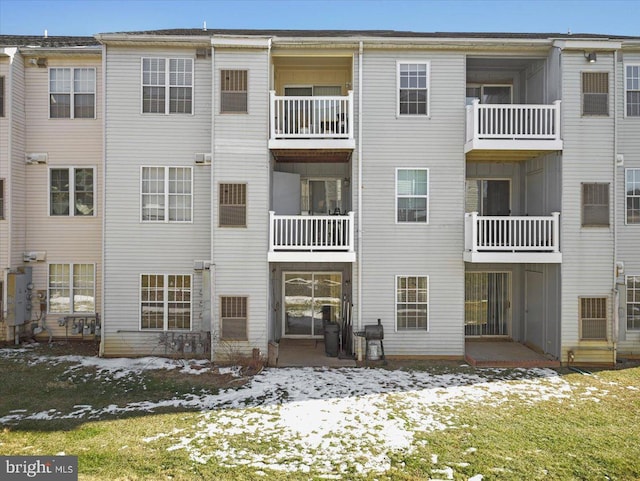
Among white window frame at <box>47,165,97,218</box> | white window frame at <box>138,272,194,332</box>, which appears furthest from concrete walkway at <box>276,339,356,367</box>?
white window frame at <box>47,165,97,218</box>

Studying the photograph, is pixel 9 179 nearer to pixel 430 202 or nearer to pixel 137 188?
pixel 137 188

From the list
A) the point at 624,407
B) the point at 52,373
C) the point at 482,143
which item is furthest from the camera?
the point at 482,143

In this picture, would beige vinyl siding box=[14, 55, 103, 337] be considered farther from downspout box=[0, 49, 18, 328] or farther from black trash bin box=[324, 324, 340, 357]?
black trash bin box=[324, 324, 340, 357]

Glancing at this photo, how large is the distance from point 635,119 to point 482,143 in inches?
212

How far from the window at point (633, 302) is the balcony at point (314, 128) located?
31.9ft

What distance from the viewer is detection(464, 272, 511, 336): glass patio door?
13984mm

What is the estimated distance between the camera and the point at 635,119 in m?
12.5

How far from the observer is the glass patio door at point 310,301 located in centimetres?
1412

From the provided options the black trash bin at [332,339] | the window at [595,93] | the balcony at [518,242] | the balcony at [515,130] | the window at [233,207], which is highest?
the window at [595,93]

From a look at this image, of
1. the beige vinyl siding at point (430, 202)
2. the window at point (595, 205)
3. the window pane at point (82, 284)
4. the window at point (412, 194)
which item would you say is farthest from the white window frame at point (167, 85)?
the window at point (595, 205)

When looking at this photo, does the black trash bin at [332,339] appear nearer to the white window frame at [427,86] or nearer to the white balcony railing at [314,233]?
the white balcony railing at [314,233]

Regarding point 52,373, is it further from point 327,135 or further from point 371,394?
point 327,135

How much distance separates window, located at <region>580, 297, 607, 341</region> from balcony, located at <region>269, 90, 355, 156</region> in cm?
808

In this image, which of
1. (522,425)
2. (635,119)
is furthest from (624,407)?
(635,119)
